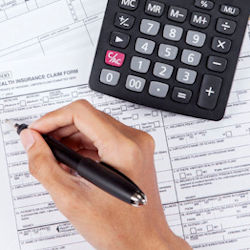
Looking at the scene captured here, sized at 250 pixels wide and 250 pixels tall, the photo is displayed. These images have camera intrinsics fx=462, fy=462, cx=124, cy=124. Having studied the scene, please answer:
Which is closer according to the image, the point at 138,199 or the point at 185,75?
the point at 138,199

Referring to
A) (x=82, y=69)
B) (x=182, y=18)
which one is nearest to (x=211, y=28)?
(x=182, y=18)

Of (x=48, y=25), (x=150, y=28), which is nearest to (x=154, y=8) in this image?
Answer: (x=150, y=28)

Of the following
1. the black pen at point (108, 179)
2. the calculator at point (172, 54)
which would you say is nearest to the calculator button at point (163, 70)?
the calculator at point (172, 54)

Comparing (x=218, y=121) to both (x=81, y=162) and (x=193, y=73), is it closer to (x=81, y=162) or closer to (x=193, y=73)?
(x=193, y=73)

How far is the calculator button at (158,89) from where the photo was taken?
49 centimetres

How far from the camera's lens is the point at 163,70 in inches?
19.5

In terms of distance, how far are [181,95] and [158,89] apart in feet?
0.08

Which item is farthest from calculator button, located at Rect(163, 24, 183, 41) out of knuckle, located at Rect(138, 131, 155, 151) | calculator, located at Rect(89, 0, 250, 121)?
knuckle, located at Rect(138, 131, 155, 151)

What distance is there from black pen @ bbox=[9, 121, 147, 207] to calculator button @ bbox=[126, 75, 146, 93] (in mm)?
119

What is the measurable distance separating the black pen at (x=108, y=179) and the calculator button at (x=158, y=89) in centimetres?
12

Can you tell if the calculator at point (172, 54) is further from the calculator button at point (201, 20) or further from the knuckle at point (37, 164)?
the knuckle at point (37, 164)

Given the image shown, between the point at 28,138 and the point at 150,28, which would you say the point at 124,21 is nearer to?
the point at 150,28

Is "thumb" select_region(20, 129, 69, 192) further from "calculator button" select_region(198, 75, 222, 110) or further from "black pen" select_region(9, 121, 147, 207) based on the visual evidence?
"calculator button" select_region(198, 75, 222, 110)

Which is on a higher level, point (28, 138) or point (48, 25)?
point (48, 25)
